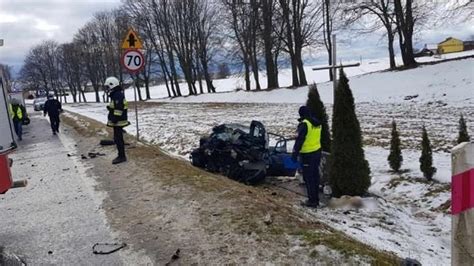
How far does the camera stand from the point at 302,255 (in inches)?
183

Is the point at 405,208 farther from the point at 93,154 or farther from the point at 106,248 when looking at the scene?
the point at 93,154

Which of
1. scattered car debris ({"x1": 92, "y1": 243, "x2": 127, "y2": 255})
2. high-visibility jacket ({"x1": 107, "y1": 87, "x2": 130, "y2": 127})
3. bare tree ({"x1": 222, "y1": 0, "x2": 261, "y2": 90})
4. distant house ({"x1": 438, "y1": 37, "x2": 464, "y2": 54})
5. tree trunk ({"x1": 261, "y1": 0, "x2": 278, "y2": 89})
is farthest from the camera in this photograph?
distant house ({"x1": 438, "y1": 37, "x2": 464, "y2": 54})

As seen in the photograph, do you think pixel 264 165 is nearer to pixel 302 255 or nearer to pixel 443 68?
pixel 302 255

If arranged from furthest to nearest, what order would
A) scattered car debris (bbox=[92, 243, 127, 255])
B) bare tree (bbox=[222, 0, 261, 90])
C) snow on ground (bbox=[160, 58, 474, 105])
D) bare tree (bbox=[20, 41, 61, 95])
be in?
bare tree (bbox=[20, 41, 61, 95]), bare tree (bbox=[222, 0, 261, 90]), snow on ground (bbox=[160, 58, 474, 105]), scattered car debris (bbox=[92, 243, 127, 255])

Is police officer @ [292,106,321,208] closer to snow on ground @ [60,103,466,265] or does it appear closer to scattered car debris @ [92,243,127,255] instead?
snow on ground @ [60,103,466,265]

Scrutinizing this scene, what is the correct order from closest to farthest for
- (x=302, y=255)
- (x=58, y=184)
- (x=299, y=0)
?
(x=302, y=255) → (x=58, y=184) → (x=299, y=0)

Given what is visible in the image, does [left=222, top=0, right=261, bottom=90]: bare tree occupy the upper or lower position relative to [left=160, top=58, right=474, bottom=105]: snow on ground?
upper

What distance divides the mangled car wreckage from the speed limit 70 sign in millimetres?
3760

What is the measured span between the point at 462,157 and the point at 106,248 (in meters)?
3.83

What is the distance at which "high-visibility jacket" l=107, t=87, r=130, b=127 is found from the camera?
1073 cm

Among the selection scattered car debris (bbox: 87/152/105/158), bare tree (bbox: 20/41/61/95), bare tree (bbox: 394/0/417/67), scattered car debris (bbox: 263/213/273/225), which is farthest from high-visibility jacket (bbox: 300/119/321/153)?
bare tree (bbox: 20/41/61/95)

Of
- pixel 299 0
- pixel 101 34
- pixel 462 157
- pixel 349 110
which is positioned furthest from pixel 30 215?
pixel 101 34

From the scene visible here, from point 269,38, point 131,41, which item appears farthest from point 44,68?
point 131,41

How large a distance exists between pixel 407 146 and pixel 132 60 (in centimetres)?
786
